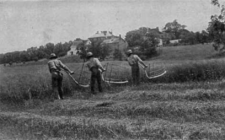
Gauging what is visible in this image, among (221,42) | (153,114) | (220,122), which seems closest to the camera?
(220,122)

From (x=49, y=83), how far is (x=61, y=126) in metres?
6.88

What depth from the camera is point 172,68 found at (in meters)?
14.4

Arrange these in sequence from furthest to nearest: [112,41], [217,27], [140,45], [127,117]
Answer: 1. [112,41]
2. [140,45]
3. [217,27]
4. [127,117]

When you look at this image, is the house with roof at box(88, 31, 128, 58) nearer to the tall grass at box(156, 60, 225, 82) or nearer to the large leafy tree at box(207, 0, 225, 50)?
the large leafy tree at box(207, 0, 225, 50)

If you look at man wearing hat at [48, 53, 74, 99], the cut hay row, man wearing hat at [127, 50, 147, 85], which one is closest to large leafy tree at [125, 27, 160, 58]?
man wearing hat at [127, 50, 147, 85]

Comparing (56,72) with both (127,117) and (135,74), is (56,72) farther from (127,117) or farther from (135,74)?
(127,117)

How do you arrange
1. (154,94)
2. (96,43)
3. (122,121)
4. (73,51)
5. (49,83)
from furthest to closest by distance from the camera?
1. (73,51)
2. (96,43)
3. (49,83)
4. (154,94)
5. (122,121)

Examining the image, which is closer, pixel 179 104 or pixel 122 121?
pixel 122 121

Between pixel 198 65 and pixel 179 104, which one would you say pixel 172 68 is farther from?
pixel 179 104

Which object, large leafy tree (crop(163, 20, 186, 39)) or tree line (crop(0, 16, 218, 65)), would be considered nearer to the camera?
tree line (crop(0, 16, 218, 65))

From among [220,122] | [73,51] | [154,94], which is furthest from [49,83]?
[73,51]

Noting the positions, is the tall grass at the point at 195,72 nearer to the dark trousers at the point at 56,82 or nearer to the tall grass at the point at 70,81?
the tall grass at the point at 70,81

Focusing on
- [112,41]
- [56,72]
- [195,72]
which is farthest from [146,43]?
[56,72]

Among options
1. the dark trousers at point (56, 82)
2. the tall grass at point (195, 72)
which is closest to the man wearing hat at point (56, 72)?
the dark trousers at point (56, 82)
